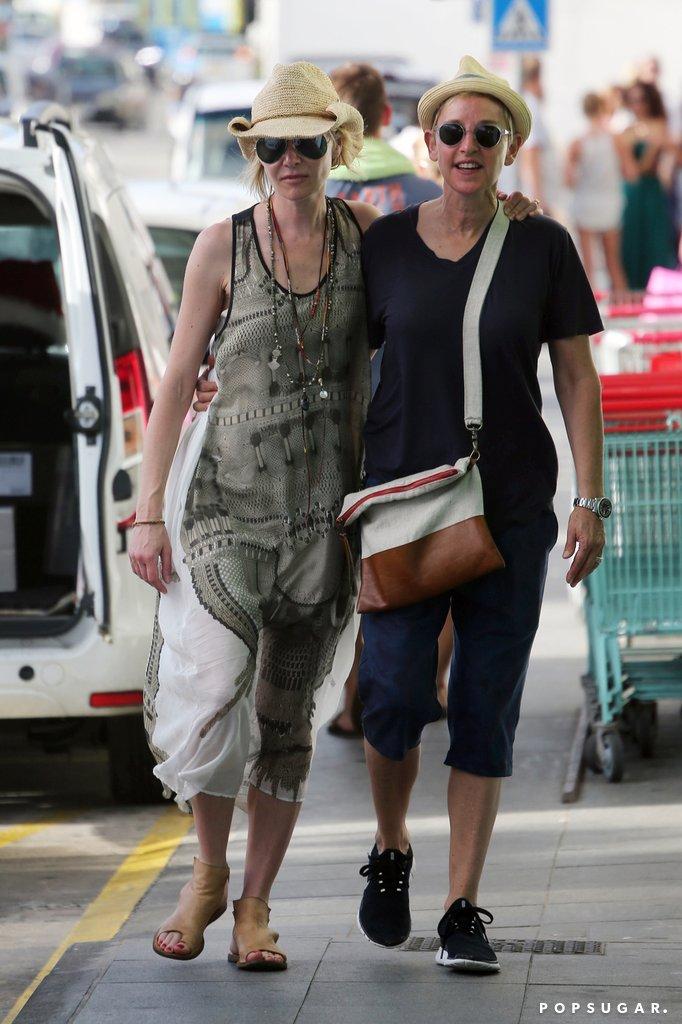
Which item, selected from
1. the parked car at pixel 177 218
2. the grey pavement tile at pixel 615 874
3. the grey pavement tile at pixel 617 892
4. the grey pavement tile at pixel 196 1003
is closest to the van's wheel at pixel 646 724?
the grey pavement tile at pixel 615 874

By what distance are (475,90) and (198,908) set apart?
1.91 m

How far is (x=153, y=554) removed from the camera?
423cm

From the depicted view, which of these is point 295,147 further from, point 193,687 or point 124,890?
point 124,890

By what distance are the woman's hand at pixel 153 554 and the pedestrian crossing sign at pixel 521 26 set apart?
11349mm

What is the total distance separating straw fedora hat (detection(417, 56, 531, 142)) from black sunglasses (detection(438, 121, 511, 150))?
8 cm

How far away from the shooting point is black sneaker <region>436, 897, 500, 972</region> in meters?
4.19

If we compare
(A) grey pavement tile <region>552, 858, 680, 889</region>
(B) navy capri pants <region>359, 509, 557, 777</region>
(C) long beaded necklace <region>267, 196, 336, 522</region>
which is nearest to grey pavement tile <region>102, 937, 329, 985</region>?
(B) navy capri pants <region>359, 509, 557, 777</region>

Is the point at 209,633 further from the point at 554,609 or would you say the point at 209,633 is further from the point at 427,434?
the point at 554,609

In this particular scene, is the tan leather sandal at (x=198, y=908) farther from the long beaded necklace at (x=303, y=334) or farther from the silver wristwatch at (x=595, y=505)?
the silver wristwatch at (x=595, y=505)

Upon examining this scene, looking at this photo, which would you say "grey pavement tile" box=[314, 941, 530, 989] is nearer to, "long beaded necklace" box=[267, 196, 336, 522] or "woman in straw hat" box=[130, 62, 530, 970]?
"woman in straw hat" box=[130, 62, 530, 970]

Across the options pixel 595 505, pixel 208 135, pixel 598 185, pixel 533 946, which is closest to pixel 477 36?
pixel 598 185

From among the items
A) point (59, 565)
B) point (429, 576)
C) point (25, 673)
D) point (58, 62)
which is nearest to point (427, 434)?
point (429, 576)

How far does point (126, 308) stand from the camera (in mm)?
5887

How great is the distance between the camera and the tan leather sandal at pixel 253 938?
167 inches
